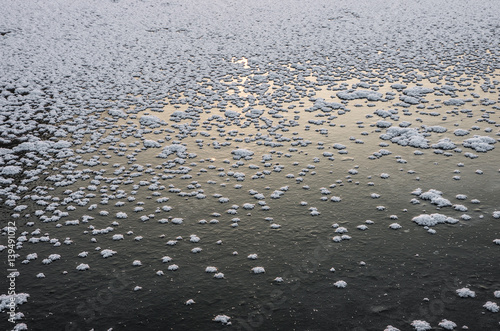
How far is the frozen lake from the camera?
7820mm

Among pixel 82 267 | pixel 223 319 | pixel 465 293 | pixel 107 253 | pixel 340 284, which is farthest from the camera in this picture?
pixel 107 253

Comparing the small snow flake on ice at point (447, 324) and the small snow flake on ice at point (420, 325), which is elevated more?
the small snow flake on ice at point (447, 324)

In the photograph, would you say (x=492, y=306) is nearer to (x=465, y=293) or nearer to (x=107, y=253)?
(x=465, y=293)

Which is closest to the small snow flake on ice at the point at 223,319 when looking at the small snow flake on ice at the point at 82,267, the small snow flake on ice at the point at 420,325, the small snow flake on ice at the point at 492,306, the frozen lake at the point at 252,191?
the frozen lake at the point at 252,191

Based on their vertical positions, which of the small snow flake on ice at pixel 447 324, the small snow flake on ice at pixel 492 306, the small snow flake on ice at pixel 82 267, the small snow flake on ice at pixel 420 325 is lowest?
the small snow flake on ice at pixel 82 267

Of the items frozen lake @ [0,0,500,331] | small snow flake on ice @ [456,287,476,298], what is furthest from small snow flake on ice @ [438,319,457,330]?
small snow flake on ice @ [456,287,476,298]

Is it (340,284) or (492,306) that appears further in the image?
(340,284)

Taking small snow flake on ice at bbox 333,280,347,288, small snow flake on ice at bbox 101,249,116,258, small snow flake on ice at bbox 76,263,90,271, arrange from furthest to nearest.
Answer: small snow flake on ice at bbox 101,249,116,258, small snow flake on ice at bbox 76,263,90,271, small snow flake on ice at bbox 333,280,347,288

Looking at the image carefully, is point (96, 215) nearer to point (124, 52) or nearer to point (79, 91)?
point (79, 91)

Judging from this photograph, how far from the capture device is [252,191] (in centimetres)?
1134

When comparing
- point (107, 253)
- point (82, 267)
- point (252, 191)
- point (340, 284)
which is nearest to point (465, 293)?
point (340, 284)

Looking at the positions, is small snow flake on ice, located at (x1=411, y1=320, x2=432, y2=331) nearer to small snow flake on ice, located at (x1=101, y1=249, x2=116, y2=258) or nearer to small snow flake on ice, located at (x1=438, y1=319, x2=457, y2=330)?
small snow flake on ice, located at (x1=438, y1=319, x2=457, y2=330)

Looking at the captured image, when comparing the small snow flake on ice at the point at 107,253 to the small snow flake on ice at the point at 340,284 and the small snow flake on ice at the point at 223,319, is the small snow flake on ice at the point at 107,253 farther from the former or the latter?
the small snow flake on ice at the point at 340,284

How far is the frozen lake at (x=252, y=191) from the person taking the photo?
782cm
